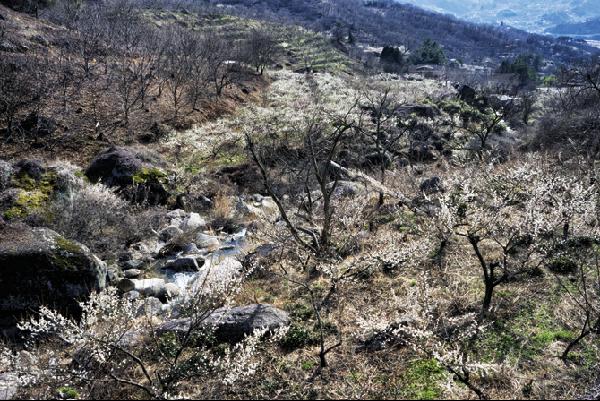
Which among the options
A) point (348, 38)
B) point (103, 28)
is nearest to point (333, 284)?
point (103, 28)

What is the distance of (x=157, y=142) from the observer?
76.9ft

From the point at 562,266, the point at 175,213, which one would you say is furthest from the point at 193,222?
the point at 562,266

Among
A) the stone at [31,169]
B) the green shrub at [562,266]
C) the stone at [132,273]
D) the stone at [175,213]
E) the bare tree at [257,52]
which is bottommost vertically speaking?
the stone at [175,213]

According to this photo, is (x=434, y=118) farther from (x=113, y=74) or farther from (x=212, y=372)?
(x=212, y=372)

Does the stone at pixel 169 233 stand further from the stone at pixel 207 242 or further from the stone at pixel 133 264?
the stone at pixel 133 264

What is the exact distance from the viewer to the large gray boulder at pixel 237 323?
5801 mm

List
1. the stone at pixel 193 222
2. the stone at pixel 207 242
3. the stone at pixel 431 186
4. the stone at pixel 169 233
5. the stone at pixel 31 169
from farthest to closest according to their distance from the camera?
the stone at pixel 193 222
the stone at pixel 431 186
the stone at pixel 169 233
the stone at pixel 207 242
the stone at pixel 31 169

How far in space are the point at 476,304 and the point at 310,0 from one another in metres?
195

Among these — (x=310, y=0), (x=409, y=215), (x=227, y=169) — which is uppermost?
(x=310, y=0)

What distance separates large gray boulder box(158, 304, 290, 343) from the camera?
19.0 feet

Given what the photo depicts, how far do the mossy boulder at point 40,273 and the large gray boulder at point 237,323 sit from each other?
1.81 m

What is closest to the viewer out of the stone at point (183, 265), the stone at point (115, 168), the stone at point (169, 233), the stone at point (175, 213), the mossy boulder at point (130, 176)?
the stone at point (183, 265)

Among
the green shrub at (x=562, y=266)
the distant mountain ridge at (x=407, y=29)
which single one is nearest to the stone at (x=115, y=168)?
the green shrub at (x=562, y=266)

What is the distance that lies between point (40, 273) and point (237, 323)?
3.64 meters
